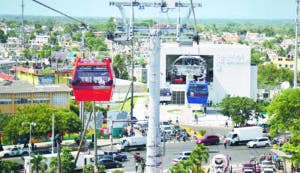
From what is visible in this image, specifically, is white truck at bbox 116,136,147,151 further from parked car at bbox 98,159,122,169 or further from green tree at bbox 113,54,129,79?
green tree at bbox 113,54,129,79

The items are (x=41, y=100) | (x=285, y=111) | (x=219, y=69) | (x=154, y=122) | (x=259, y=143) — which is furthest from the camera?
(x=219, y=69)

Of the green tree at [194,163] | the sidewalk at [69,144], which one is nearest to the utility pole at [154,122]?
the green tree at [194,163]

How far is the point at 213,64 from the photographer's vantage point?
2459 inches

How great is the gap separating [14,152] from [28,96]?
8.41 metres

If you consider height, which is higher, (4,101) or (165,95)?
(4,101)

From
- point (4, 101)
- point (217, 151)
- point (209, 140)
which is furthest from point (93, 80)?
point (4, 101)

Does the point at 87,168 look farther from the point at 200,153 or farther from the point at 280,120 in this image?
the point at 280,120

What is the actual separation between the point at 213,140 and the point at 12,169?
1487 centimetres

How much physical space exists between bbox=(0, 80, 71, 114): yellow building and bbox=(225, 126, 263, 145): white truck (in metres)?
12.3

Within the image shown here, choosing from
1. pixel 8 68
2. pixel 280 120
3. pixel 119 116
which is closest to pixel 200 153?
pixel 280 120

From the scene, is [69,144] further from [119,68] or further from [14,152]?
[119,68]

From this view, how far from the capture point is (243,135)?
40.8m

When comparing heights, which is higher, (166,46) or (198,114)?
(166,46)

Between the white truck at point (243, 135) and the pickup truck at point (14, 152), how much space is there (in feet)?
39.1
